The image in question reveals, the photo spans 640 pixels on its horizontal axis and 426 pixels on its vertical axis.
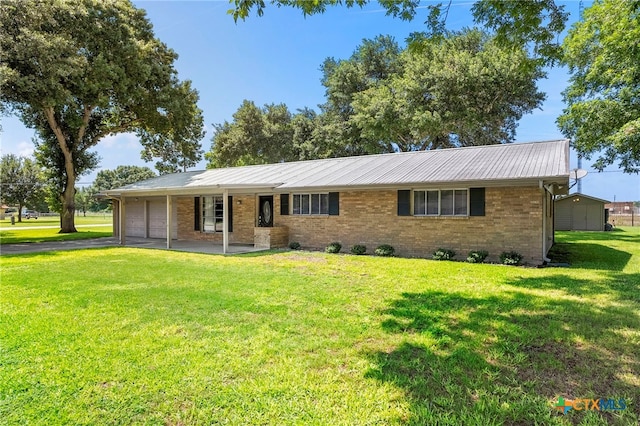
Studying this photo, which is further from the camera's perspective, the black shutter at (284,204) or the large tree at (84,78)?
the black shutter at (284,204)

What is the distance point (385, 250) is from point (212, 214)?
882 cm

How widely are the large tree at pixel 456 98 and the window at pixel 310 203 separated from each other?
32.0 ft

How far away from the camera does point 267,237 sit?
14.0 m

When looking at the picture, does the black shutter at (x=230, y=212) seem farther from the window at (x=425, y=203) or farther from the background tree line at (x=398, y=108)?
the background tree line at (x=398, y=108)

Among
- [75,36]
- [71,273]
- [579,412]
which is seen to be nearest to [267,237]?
[71,273]

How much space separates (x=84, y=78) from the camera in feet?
53.4

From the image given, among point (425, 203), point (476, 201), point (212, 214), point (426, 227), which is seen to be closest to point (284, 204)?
point (212, 214)

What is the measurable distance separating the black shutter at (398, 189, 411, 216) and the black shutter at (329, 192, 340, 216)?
238cm

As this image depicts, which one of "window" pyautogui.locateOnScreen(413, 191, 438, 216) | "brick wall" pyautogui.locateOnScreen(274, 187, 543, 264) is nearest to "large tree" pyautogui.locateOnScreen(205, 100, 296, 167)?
"brick wall" pyautogui.locateOnScreen(274, 187, 543, 264)

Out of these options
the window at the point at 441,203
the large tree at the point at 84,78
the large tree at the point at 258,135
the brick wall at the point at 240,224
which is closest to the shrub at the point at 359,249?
the window at the point at 441,203

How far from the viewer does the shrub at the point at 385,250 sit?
39.4ft

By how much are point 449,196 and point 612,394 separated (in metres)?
8.72

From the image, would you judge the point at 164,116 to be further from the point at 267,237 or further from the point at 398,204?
the point at 398,204

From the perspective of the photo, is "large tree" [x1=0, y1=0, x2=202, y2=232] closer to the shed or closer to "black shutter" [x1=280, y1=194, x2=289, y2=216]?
"black shutter" [x1=280, y1=194, x2=289, y2=216]
